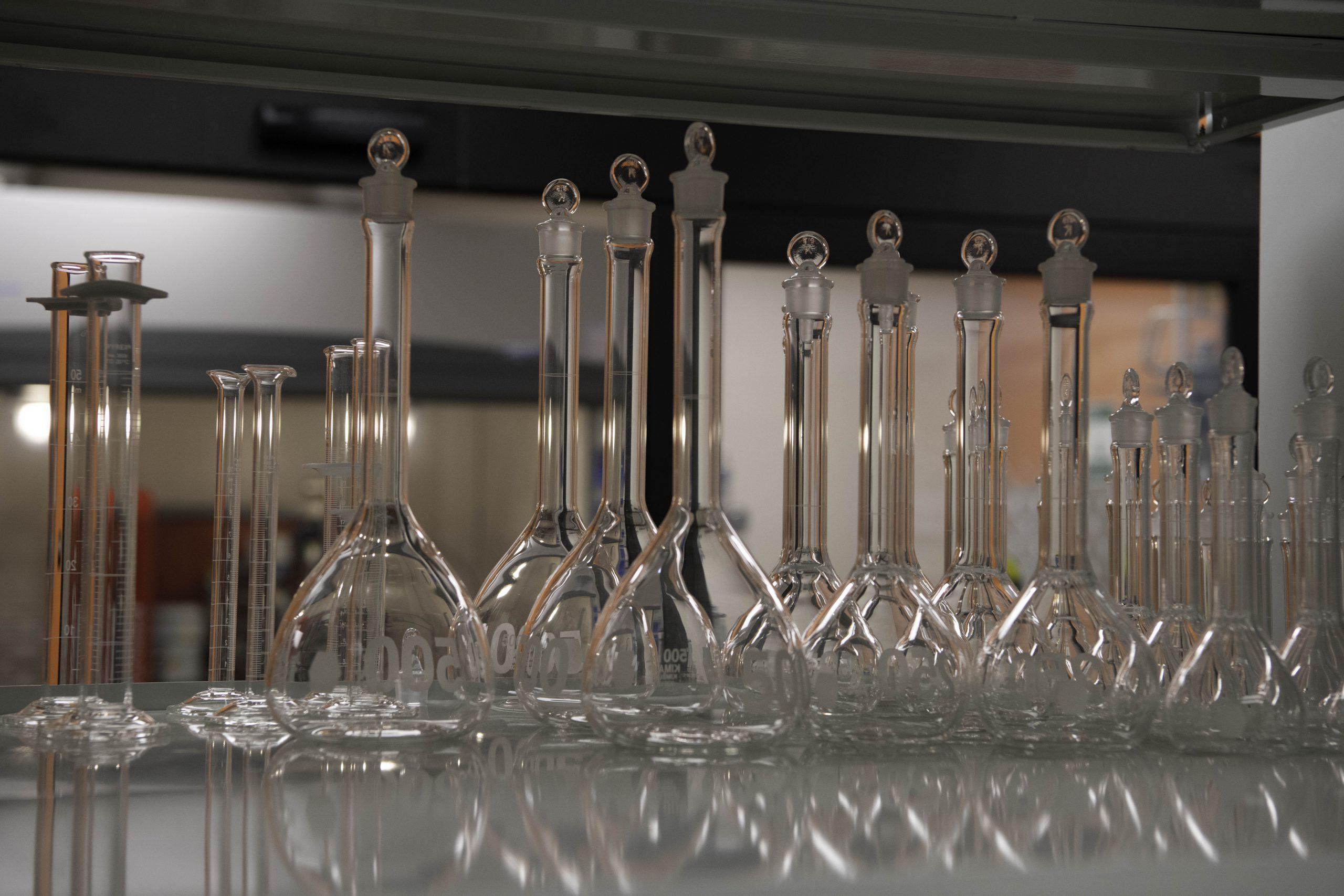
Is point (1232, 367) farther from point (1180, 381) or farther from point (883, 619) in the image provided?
point (883, 619)

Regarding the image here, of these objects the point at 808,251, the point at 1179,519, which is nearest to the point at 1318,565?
the point at 1179,519

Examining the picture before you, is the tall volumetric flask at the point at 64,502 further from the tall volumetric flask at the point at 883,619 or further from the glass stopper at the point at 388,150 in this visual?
the tall volumetric flask at the point at 883,619

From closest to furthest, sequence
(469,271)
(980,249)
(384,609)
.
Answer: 1. (384,609)
2. (980,249)
3. (469,271)

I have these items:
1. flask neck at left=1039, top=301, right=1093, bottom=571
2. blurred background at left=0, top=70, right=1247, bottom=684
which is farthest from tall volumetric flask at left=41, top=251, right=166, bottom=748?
blurred background at left=0, top=70, right=1247, bottom=684

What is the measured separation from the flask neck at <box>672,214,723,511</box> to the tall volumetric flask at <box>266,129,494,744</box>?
0.39 feet

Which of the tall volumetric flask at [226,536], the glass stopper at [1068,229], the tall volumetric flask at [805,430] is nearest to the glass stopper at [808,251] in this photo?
the tall volumetric flask at [805,430]

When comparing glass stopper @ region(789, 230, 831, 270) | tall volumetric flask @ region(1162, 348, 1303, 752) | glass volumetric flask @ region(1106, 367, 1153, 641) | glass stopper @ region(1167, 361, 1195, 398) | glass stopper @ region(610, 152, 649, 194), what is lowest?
tall volumetric flask @ region(1162, 348, 1303, 752)

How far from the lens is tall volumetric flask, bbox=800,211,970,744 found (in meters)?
0.58

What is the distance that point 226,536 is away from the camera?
743 mm

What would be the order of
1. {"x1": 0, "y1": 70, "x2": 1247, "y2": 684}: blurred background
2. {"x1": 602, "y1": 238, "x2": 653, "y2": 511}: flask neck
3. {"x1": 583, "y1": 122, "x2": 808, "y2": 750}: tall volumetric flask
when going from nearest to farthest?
{"x1": 583, "y1": 122, "x2": 808, "y2": 750}: tall volumetric flask < {"x1": 602, "y1": 238, "x2": 653, "y2": 511}: flask neck < {"x1": 0, "y1": 70, "x2": 1247, "y2": 684}: blurred background

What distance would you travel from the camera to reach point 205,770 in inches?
20.6

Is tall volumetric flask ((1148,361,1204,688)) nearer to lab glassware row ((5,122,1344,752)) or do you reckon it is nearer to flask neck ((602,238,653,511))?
lab glassware row ((5,122,1344,752))

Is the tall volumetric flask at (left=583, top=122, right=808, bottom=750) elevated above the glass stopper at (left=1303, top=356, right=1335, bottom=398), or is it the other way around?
the glass stopper at (left=1303, top=356, right=1335, bottom=398)

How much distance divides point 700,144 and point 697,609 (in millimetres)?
214
